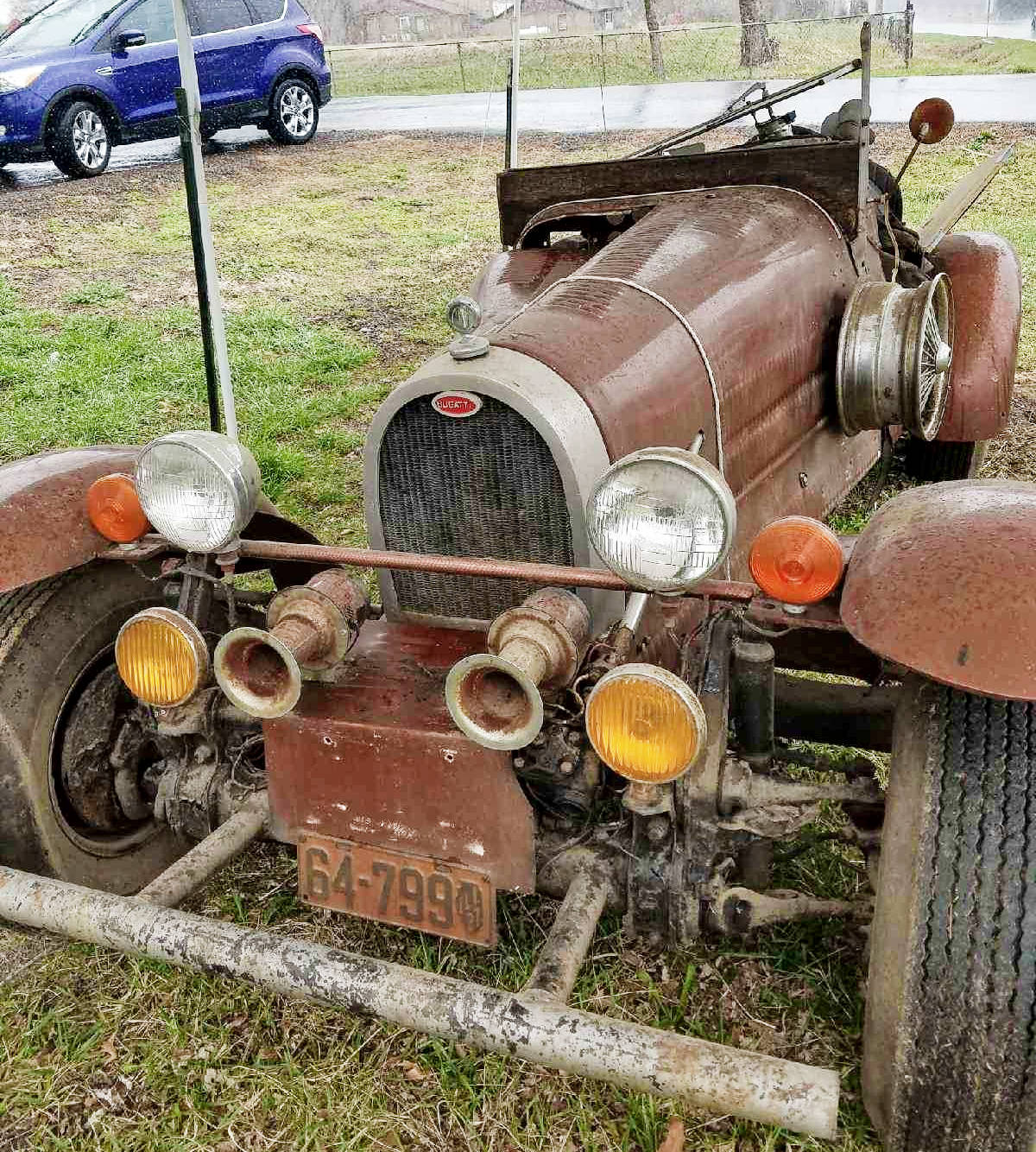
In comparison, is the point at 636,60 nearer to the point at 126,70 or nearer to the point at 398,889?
the point at 126,70

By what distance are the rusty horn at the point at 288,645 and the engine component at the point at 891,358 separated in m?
1.66

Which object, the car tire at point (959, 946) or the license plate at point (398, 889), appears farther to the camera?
the license plate at point (398, 889)

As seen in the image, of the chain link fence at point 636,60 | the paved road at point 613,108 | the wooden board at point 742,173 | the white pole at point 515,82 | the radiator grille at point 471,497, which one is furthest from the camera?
the chain link fence at point 636,60

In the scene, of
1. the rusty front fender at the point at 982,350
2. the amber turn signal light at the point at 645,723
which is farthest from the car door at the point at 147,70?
the amber turn signal light at the point at 645,723

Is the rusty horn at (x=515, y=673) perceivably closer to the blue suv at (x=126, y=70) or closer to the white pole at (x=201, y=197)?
the white pole at (x=201, y=197)

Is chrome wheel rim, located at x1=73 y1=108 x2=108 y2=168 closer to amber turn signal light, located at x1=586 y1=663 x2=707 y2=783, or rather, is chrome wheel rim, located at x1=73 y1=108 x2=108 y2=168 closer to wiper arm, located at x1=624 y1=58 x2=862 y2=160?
wiper arm, located at x1=624 y1=58 x2=862 y2=160

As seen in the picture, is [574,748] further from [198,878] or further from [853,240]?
[853,240]

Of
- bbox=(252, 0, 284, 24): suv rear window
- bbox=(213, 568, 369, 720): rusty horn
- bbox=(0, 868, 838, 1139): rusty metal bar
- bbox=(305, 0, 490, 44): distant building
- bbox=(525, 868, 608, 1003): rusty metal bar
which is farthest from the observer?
bbox=(305, 0, 490, 44): distant building

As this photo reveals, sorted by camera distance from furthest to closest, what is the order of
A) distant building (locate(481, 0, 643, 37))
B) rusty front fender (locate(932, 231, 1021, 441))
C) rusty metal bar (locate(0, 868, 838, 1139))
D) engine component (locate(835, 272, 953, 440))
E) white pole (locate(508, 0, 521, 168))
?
distant building (locate(481, 0, 643, 37)) → white pole (locate(508, 0, 521, 168)) → rusty front fender (locate(932, 231, 1021, 441)) → engine component (locate(835, 272, 953, 440)) → rusty metal bar (locate(0, 868, 838, 1139))

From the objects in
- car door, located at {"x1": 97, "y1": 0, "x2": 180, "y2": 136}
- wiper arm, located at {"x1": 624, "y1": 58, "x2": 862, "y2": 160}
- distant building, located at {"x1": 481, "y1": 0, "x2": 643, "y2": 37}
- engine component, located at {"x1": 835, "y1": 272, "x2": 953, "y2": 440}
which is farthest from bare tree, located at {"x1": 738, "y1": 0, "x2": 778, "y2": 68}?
engine component, located at {"x1": 835, "y1": 272, "x2": 953, "y2": 440}

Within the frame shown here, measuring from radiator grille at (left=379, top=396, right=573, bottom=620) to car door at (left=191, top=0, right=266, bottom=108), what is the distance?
10.4 metres

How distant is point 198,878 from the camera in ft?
7.54

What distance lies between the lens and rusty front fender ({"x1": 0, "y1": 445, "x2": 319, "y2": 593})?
2477 mm

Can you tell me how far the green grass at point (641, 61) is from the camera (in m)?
18.0
